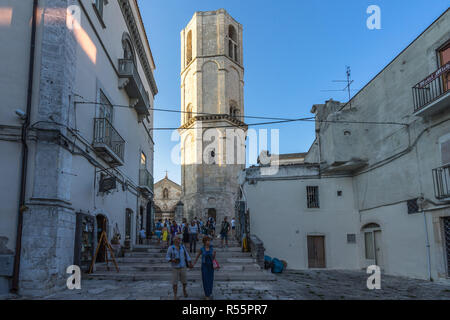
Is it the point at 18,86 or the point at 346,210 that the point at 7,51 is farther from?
the point at 346,210

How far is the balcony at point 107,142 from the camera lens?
1272cm

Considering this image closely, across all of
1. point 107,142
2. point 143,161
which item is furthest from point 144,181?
point 107,142

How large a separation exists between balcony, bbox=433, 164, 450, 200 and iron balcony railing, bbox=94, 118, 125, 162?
11.4 m

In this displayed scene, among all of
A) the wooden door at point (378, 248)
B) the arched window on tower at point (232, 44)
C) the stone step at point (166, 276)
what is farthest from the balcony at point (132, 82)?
the arched window on tower at point (232, 44)

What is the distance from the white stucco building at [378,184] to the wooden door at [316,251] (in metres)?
0.05

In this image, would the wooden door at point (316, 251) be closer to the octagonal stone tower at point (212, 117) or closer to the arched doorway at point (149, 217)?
the arched doorway at point (149, 217)

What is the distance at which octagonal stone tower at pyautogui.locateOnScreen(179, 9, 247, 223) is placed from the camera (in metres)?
34.6

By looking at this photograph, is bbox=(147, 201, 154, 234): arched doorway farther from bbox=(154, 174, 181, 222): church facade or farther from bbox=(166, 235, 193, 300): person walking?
bbox=(154, 174, 181, 222): church facade

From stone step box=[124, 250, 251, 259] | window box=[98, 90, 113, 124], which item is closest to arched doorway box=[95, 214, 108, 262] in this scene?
stone step box=[124, 250, 251, 259]

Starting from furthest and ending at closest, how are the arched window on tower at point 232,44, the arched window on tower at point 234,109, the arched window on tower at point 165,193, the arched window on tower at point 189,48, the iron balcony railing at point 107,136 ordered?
the arched window on tower at point 165,193, the arched window on tower at point 189,48, the arched window on tower at point 232,44, the arched window on tower at point 234,109, the iron balcony railing at point 107,136

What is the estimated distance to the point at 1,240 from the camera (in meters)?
9.03

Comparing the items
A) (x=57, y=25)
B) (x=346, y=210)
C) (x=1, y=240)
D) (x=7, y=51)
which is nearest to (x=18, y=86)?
(x=7, y=51)

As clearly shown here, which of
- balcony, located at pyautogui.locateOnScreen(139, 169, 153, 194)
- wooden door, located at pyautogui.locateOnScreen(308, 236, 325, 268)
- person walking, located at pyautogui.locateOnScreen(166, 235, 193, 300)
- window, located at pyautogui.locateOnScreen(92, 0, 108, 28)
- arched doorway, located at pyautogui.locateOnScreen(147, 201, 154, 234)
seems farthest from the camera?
arched doorway, located at pyautogui.locateOnScreen(147, 201, 154, 234)

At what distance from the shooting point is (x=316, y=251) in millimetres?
19766
